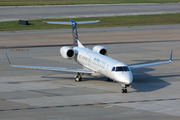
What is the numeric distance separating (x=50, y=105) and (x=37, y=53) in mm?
24352

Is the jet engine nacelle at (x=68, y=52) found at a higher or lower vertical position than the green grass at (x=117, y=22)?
lower

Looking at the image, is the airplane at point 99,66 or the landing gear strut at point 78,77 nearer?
the airplane at point 99,66

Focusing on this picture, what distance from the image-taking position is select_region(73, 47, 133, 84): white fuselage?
25.2 metres

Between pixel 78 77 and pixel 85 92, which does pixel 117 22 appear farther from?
pixel 85 92

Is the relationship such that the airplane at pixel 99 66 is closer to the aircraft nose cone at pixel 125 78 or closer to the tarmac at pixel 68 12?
the aircraft nose cone at pixel 125 78

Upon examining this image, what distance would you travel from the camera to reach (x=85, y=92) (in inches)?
1024

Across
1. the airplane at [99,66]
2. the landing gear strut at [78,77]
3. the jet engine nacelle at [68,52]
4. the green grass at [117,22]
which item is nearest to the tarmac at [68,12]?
the green grass at [117,22]

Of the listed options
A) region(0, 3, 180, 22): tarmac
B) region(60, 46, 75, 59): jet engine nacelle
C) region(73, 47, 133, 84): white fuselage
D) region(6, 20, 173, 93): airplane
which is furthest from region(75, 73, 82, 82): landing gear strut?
region(0, 3, 180, 22): tarmac

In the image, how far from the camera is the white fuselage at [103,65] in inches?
992

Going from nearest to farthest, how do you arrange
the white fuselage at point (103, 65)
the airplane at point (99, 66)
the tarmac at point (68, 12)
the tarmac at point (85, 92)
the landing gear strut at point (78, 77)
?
the tarmac at point (85, 92) < the white fuselage at point (103, 65) < the airplane at point (99, 66) < the landing gear strut at point (78, 77) < the tarmac at point (68, 12)

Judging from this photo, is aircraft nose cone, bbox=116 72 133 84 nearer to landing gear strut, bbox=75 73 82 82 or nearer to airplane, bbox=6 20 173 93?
airplane, bbox=6 20 173 93

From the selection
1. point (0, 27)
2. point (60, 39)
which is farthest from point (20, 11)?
point (60, 39)

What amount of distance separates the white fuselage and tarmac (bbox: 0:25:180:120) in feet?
3.92

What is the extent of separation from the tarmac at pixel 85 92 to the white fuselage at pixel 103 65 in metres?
1.19
